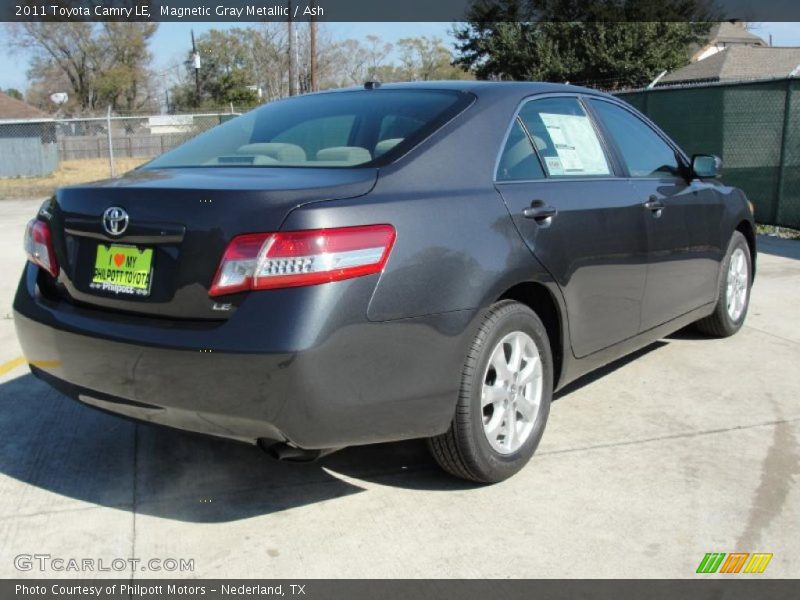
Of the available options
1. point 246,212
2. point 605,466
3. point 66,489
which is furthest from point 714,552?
point 66,489

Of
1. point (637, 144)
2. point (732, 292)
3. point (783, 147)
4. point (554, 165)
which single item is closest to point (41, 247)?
point (554, 165)

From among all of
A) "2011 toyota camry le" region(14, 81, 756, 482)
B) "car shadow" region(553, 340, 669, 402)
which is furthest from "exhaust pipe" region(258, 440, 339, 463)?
"car shadow" region(553, 340, 669, 402)

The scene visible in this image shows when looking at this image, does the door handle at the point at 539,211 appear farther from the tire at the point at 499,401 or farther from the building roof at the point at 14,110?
the building roof at the point at 14,110

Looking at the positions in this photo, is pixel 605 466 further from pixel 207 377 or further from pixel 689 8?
Answer: pixel 689 8

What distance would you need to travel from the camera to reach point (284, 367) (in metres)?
2.53

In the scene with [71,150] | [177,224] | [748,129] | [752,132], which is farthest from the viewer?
[71,150]

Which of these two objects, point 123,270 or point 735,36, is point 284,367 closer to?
point 123,270

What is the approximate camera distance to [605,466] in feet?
11.4

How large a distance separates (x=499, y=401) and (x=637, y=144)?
77.8 inches

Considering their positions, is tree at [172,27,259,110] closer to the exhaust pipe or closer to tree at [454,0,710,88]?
tree at [454,0,710,88]

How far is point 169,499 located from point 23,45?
194 feet

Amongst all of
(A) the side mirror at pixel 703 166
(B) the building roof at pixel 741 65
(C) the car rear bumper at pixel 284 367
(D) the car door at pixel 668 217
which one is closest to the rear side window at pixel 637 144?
(D) the car door at pixel 668 217

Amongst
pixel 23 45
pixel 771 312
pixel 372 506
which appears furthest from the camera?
pixel 23 45

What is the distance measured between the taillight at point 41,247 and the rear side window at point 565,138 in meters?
2.02
